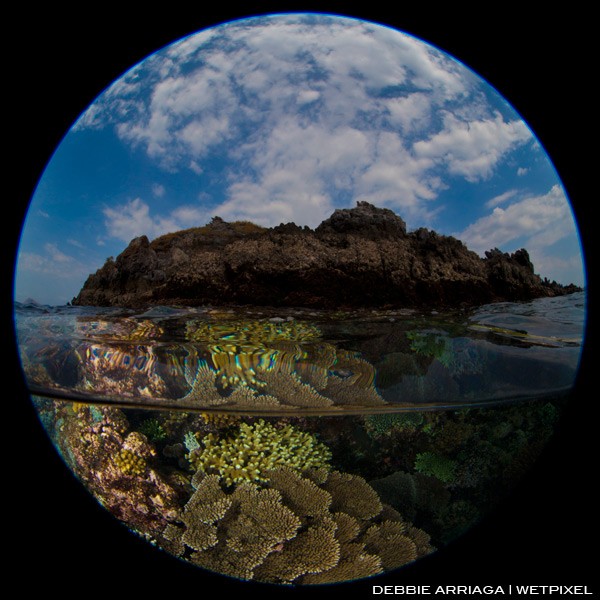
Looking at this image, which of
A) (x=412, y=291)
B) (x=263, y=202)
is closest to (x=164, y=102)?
(x=263, y=202)

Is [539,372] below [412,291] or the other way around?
below

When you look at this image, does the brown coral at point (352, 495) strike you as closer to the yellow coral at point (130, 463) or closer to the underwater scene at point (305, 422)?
the underwater scene at point (305, 422)

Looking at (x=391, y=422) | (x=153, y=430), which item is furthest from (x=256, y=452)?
(x=391, y=422)

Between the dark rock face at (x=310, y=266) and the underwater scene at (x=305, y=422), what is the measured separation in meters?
0.20

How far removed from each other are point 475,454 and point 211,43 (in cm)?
517

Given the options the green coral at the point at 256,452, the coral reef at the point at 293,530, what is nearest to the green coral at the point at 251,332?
the green coral at the point at 256,452

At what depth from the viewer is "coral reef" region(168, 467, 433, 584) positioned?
11.0ft

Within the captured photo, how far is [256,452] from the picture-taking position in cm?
359

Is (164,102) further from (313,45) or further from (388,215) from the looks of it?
(388,215)

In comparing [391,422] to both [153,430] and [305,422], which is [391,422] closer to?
[305,422]

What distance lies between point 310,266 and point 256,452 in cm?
196

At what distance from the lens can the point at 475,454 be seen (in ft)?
12.3

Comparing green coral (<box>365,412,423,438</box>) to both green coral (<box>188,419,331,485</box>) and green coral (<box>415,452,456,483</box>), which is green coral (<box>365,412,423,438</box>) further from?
green coral (<box>188,419,331,485</box>)

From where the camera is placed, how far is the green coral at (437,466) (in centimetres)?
370
